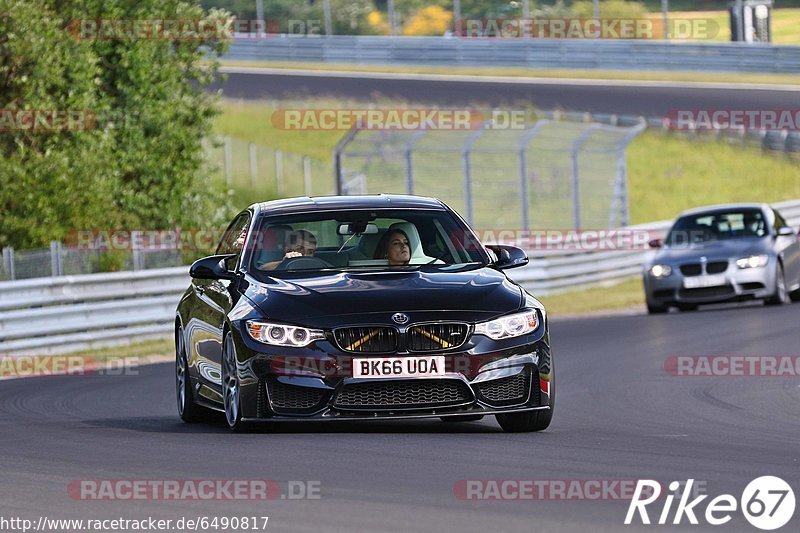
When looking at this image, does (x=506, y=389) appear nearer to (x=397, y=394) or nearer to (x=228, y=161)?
(x=397, y=394)

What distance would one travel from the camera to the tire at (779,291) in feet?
74.4

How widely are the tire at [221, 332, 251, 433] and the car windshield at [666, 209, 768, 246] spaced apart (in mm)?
13782

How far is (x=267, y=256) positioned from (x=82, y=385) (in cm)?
542

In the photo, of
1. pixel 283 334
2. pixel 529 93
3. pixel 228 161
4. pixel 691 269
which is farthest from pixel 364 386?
pixel 529 93

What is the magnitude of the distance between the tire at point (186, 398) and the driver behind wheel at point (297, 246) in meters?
1.22

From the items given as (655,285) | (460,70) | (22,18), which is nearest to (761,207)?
(655,285)

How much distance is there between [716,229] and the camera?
23.5m

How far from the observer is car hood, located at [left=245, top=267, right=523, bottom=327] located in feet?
31.9

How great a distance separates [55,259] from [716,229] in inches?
343

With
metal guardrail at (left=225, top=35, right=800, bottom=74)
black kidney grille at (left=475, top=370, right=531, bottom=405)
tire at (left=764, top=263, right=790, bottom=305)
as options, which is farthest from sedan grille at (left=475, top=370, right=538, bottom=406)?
metal guardrail at (left=225, top=35, right=800, bottom=74)

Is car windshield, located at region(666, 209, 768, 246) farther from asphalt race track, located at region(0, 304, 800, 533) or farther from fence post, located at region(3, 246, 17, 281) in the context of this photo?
fence post, located at region(3, 246, 17, 281)

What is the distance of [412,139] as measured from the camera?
2738cm

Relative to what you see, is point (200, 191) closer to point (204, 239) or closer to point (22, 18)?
point (204, 239)
